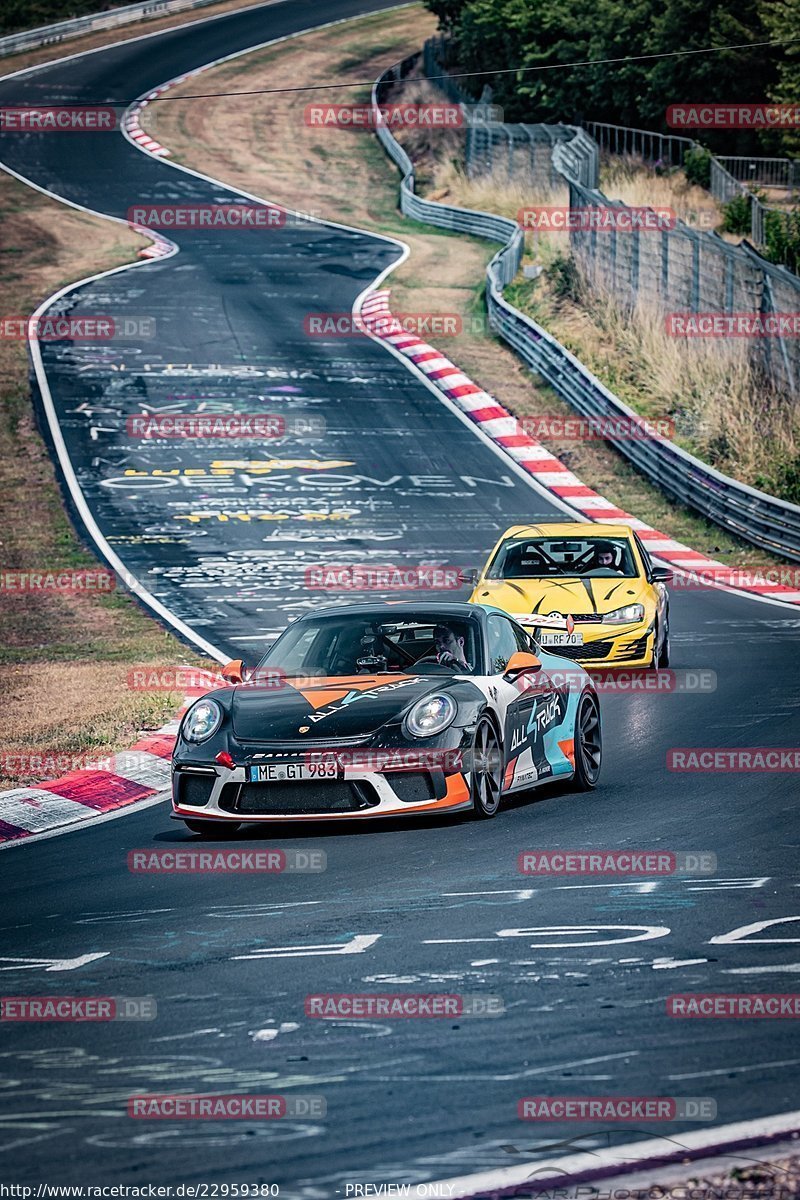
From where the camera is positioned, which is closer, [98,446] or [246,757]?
[246,757]

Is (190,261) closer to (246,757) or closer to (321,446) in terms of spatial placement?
(321,446)

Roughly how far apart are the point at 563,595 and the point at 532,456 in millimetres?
13507

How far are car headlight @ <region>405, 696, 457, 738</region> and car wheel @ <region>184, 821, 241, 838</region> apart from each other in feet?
3.62

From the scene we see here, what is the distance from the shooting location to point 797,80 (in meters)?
42.1

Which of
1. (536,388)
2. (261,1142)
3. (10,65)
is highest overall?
(10,65)

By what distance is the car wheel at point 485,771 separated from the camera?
994 centimetres

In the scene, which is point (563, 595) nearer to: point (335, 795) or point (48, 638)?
point (48, 638)

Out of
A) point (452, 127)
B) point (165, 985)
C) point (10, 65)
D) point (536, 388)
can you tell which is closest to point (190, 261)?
point (536, 388)

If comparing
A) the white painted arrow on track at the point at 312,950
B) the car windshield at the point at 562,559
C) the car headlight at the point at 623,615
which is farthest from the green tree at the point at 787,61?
the white painted arrow on track at the point at 312,950

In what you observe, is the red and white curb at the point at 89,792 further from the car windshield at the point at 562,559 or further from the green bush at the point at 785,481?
the green bush at the point at 785,481

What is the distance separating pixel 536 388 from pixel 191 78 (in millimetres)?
38027

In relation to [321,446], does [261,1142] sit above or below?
above

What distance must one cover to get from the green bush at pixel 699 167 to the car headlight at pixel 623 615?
29379mm

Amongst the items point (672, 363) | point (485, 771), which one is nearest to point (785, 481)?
point (672, 363)
